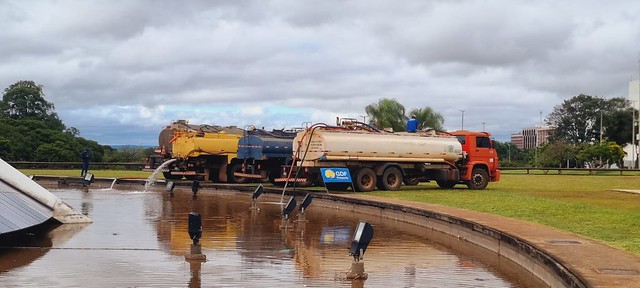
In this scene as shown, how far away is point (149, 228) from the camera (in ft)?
46.1

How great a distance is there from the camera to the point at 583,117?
339ft

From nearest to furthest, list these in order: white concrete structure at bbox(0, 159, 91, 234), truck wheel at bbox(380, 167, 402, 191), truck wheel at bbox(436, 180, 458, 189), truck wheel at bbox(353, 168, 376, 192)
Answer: white concrete structure at bbox(0, 159, 91, 234), truck wheel at bbox(353, 168, 376, 192), truck wheel at bbox(380, 167, 402, 191), truck wheel at bbox(436, 180, 458, 189)

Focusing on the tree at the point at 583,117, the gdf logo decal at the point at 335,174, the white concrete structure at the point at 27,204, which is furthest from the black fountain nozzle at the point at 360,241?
the tree at the point at 583,117

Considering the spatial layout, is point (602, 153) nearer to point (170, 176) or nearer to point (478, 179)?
point (478, 179)

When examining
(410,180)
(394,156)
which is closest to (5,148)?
(410,180)

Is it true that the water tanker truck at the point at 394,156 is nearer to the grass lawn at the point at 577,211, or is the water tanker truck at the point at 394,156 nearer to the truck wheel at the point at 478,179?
the truck wheel at the point at 478,179

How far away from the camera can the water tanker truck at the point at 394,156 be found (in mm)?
23406

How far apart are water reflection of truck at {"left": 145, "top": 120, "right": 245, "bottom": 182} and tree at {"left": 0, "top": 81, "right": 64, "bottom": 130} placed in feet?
172

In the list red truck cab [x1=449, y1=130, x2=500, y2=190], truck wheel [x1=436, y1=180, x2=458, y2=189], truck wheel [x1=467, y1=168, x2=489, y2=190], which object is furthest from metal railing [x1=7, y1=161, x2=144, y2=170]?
truck wheel [x1=467, y1=168, x2=489, y2=190]

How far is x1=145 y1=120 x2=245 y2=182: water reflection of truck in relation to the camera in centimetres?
3027

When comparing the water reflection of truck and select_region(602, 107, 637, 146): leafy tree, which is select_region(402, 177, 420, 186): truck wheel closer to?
the water reflection of truck

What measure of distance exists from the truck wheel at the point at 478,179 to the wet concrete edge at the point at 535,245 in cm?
902

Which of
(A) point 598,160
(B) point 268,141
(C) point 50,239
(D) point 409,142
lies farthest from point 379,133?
(A) point 598,160

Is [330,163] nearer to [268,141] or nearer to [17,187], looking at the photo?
[268,141]
